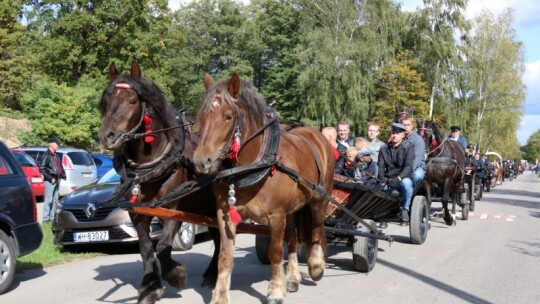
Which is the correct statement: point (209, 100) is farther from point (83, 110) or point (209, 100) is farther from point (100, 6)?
point (100, 6)

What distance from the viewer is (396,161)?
31.6 feet

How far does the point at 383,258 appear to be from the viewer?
9.15 m

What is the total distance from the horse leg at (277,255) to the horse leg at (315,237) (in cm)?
96

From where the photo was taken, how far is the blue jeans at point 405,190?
9.48 m

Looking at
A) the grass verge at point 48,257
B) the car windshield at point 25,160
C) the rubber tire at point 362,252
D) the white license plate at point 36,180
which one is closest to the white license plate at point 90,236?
the grass verge at point 48,257

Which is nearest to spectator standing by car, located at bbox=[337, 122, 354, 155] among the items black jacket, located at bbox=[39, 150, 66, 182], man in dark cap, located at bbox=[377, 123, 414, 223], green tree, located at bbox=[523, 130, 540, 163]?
man in dark cap, located at bbox=[377, 123, 414, 223]

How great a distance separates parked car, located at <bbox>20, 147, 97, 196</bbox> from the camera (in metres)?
18.4

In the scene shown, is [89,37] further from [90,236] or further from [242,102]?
[242,102]

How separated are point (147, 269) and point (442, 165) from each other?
28.7ft

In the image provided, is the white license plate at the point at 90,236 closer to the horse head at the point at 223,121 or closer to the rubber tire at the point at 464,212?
the horse head at the point at 223,121

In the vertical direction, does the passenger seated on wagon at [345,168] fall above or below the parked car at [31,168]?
above

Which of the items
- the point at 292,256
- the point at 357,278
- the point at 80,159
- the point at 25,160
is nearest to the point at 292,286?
the point at 292,256

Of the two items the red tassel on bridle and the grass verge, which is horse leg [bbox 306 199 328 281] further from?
the grass verge

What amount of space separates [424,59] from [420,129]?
30686 millimetres
